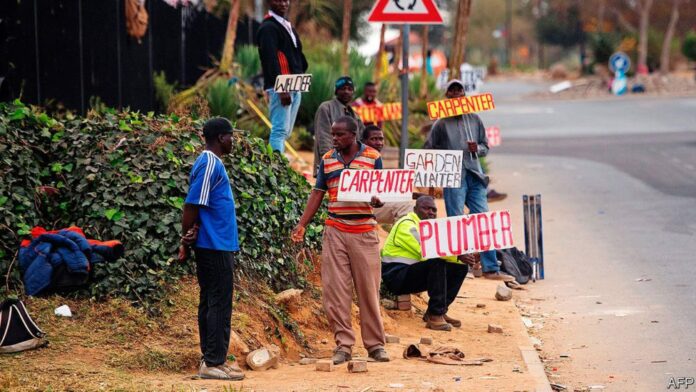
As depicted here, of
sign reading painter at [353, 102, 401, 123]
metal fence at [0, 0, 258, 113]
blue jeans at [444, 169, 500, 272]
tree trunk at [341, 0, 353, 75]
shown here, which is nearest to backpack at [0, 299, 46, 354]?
metal fence at [0, 0, 258, 113]

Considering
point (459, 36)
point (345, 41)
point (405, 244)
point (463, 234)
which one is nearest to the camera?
point (463, 234)

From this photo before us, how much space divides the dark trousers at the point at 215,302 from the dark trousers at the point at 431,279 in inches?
92.4

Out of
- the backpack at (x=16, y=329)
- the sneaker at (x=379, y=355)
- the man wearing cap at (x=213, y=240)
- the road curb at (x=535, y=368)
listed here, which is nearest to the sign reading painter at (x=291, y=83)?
the road curb at (x=535, y=368)

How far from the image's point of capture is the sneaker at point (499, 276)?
1254 centimetres

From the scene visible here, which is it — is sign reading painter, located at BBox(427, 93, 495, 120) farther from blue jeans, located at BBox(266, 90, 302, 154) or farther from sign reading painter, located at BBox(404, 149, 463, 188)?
blue jeans, located at BBox(266, 90, 302, 154)

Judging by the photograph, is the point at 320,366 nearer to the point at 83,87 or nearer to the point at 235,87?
the point at 83,87

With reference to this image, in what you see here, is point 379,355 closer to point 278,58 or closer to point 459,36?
point 278,58

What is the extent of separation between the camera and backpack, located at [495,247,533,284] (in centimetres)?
1269

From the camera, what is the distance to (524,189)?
2022 cm

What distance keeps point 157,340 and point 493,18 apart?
123001 mm

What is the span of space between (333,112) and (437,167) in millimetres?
1119

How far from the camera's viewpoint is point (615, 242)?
14.7m

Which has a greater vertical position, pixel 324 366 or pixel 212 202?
pixel 212 202

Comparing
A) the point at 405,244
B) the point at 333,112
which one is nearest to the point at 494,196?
the point at 333,112
